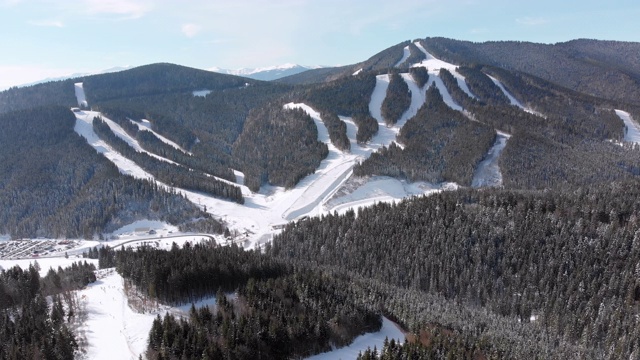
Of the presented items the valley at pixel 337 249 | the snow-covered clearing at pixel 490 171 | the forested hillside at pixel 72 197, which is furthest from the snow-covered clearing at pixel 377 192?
the forested hillside at pixel 72 197

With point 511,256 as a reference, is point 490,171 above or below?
above

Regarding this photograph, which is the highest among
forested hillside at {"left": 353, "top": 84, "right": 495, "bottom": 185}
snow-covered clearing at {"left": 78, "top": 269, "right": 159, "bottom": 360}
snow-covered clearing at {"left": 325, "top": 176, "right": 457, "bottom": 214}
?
forested hillside at {"left": 353, "top": 84, "right": 495, "bottom": 185}

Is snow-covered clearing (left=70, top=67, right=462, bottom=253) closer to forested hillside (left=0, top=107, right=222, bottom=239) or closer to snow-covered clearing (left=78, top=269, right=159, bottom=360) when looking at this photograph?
forested hillside (left=0, top=107, right=222, bottom=239)

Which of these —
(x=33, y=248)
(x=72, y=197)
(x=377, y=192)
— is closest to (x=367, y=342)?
(x=377, y=192)

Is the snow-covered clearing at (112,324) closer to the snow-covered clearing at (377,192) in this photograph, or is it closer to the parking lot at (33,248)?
the parking lot at (33,248)

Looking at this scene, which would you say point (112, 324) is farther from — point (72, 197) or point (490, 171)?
point (490, 171)

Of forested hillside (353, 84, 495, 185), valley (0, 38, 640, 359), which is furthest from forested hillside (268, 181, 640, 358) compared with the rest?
forested hillside (353, 84, 495, 185)

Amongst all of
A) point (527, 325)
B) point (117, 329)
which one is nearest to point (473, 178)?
point (527, 325)
